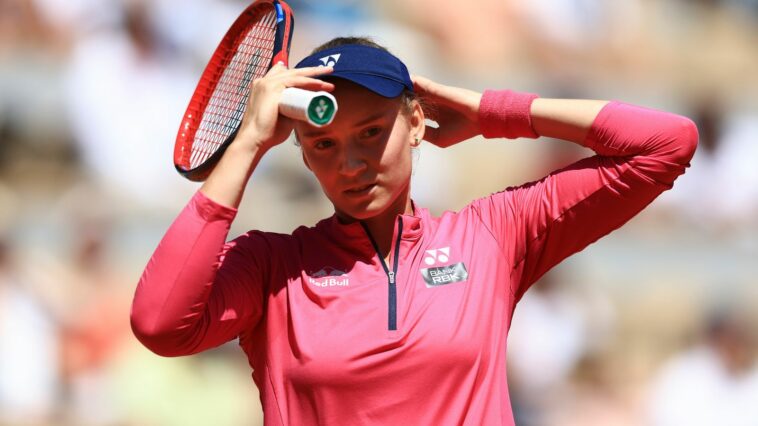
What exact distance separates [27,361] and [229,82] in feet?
7.55

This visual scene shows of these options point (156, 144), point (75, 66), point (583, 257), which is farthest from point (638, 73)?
point (75, 66)

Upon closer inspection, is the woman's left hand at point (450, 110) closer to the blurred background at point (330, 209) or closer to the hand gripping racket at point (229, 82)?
the hand gripping racket at point (229, 82)

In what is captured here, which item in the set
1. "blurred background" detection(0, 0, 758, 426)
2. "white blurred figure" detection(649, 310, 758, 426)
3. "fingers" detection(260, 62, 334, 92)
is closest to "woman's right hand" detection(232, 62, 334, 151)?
"fingers" detection(260, 62, 334, 92)

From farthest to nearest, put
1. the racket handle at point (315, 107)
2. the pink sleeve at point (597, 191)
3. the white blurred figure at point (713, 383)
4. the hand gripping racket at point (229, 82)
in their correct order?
the white blurred figure at point (713, 383) < the hand gripping racket at point (229, 82) < the pink sleeve at point (597, 191) < the racket handle at point (315, 107)

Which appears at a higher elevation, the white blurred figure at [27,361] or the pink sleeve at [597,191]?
the pink sleeve at [597,191]

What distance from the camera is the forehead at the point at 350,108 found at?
2.08 meters

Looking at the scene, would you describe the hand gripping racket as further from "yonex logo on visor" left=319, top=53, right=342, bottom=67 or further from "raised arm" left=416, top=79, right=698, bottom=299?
"raised arm" left=416, top=79, right=698, bottom=299

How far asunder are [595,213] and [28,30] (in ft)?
10.3

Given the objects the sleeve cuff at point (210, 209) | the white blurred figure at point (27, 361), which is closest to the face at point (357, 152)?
the sleeve cuff at point (210, 209)

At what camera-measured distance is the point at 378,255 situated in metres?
2.13

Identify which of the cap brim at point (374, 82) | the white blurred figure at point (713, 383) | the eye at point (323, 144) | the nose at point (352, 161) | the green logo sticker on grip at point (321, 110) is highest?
the cap brim at point (374, 82)

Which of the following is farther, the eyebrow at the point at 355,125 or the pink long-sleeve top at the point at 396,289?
the eyebrow at the point at 355,125

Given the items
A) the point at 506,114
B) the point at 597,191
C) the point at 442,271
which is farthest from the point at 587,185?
the point at 442,271

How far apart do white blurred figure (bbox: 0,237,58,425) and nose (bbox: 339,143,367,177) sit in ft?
8.64
